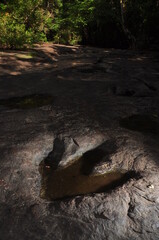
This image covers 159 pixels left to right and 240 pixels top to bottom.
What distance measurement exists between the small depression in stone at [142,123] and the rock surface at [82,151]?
0.01 metres

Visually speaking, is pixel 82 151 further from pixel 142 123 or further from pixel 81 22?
pixel 81 22

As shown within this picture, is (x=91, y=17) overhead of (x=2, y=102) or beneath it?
overhead

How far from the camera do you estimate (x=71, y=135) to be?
271 cm

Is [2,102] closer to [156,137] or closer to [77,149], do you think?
[77,149]

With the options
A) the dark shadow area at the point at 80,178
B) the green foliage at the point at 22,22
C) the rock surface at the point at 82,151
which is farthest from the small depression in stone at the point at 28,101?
the green foliage at the point at 22,22

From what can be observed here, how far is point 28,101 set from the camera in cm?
401

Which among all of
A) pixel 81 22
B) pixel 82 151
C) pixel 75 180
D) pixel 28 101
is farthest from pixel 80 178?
pixel 81 22

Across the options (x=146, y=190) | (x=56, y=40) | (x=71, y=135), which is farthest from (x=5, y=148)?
(x=56, y=40)

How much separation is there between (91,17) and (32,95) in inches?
383

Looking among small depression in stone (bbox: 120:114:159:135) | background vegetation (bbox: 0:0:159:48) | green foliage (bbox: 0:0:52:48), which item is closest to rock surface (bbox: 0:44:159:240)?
small depression in stone (bbox: 120:114:159:135)

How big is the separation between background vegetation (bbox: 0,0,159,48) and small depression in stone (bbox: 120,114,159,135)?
724 centimetres

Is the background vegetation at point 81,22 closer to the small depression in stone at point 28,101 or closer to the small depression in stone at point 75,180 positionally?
the small depression in stone at point 28,101

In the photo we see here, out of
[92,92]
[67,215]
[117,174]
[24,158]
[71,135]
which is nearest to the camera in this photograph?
[67,215]

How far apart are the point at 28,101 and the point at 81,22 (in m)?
10.1
